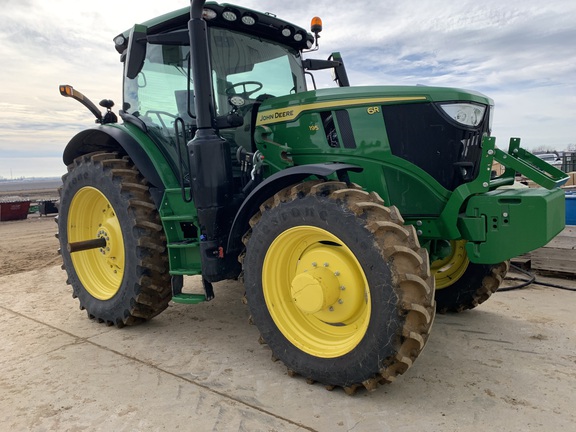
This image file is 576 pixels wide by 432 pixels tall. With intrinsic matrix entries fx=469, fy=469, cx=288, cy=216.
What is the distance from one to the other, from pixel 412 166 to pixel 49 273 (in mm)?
5495

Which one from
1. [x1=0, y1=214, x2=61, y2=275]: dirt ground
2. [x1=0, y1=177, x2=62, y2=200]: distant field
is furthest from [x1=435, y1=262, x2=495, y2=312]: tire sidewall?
[x1=0, y1=177, x2=62, y2=200]: distant field

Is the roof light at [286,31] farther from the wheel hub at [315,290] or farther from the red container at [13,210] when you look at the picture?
the red container at [13,210]


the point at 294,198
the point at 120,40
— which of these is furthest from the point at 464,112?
the point at 120,40

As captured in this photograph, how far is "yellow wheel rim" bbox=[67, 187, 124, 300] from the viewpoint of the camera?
14.2ft

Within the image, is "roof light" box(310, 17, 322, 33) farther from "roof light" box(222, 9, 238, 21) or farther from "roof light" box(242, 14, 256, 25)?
"roof light" box(222, 9, 238, 21)

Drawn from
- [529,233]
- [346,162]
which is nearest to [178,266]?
[346,162]

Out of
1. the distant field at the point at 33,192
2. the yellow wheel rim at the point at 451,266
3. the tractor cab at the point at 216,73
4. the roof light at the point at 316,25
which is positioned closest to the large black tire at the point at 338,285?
the tractor cab at the point at 216,73

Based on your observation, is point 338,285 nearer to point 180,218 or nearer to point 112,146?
point 180,218

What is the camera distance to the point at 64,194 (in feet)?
15.0

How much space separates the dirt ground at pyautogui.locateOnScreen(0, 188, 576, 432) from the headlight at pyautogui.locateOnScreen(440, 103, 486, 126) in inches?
65.0

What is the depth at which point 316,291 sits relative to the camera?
112 inches

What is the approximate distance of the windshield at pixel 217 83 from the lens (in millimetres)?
3764

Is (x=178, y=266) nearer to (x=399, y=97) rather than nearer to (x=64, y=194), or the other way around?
(x=64, y=194)

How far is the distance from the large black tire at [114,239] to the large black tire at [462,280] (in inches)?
95.3
